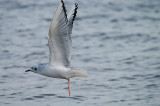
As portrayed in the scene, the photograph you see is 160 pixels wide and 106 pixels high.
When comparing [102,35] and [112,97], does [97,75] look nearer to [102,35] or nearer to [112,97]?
[112,97]

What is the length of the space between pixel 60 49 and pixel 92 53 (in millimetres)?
3682

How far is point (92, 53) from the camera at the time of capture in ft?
34.2

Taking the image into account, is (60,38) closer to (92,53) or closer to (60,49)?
(60,49)

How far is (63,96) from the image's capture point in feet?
25.4

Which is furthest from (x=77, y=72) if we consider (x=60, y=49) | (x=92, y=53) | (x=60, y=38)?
(x=92, y=53)

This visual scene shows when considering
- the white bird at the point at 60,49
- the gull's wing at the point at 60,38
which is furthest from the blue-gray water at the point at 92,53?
the gull's wing at the point at 60,38

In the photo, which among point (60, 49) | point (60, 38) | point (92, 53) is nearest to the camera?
point (60, 38)

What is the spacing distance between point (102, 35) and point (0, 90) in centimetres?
444

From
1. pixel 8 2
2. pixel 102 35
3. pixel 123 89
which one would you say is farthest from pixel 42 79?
pixel 8 2

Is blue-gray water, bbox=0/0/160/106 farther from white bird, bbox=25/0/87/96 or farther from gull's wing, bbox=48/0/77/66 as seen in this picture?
gull's wing, bbox=48/0/77/66

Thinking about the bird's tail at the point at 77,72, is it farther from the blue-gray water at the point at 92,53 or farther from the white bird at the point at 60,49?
the blue-gray water at the point at 92,53

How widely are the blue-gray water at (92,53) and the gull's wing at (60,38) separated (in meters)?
0.91

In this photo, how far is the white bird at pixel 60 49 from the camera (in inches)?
259

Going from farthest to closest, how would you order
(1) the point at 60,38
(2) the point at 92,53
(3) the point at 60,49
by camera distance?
(2) the point at 92,53, (3) the point at 60,49, (1) the point at 60,38
